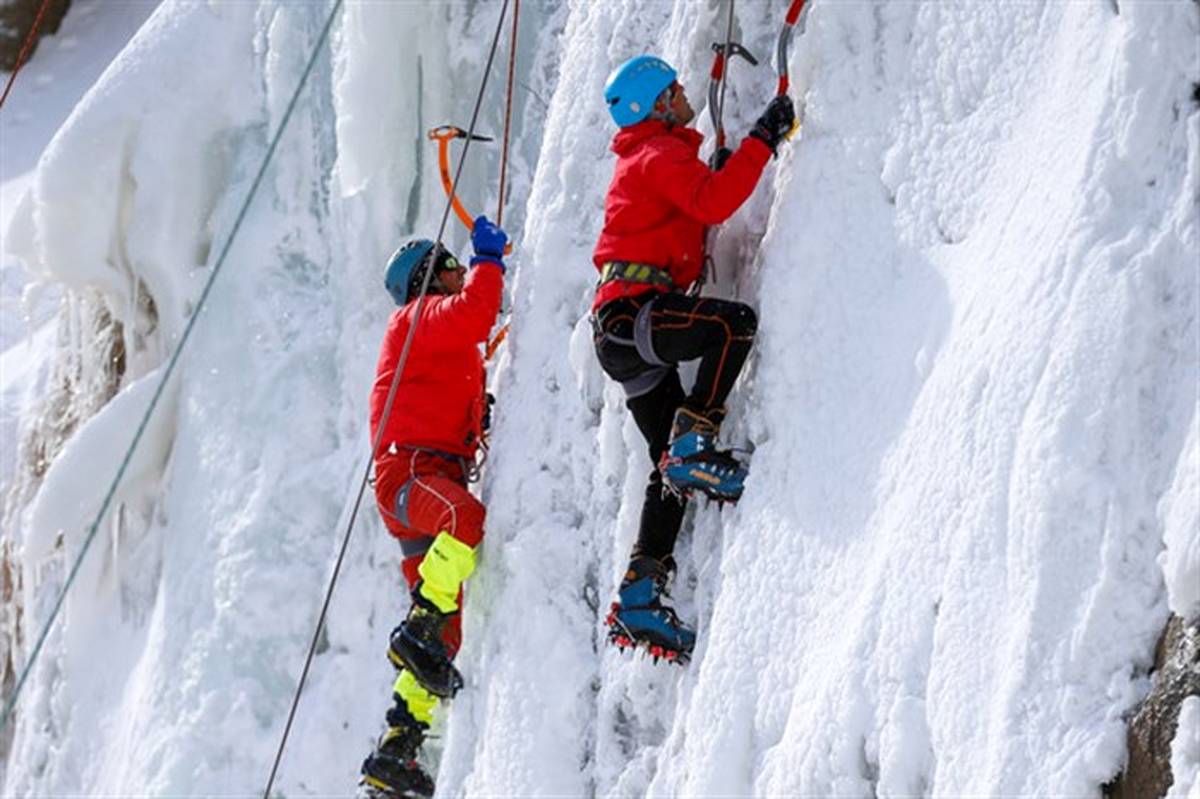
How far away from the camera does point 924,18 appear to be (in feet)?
14.8

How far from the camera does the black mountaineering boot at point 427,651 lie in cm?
552

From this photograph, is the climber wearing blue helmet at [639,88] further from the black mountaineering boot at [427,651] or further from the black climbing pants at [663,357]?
the black mountaineering boot at [427,651]

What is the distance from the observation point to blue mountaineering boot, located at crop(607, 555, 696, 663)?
4672mm

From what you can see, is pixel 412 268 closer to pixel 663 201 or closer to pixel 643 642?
pixel 663 201

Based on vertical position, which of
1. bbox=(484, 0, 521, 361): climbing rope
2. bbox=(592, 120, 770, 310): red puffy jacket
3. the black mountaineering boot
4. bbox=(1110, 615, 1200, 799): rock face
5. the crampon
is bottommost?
bbox=(1110, 615, 1200, 799): rock face

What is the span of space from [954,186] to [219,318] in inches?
163

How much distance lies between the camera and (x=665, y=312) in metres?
4.80

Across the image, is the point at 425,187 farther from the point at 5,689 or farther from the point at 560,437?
the point at 5,689

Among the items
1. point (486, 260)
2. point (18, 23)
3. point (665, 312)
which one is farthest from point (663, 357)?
point (18, 23)

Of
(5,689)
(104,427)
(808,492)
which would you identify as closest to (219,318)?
(104,427)

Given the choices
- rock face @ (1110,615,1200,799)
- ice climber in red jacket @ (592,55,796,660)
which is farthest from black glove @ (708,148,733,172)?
rock face @ (1110,615,1200,799)

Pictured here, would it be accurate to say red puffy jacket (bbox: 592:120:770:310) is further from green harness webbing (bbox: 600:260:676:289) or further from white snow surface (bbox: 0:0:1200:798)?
white snow surface (bbox: 0:0:1200:798)

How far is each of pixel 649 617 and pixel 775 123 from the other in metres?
1.18

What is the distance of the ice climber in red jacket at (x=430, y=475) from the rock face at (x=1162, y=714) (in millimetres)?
2510
